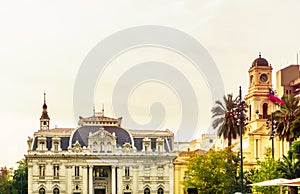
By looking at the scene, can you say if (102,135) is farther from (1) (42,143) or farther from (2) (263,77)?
(2) (263,77)

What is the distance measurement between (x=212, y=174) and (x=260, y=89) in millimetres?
38059

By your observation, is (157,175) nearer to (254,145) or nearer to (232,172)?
(254,145)

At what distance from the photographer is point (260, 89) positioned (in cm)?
10688

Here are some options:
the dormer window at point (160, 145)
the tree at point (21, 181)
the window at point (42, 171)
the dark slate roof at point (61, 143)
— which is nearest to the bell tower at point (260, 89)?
the dormer window at point (160, 145)

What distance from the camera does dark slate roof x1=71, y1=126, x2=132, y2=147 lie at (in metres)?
118

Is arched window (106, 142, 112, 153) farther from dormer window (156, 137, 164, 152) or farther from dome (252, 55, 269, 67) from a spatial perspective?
dome (252, 55, 269, 67)

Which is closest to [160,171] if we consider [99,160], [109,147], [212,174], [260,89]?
[109,147]

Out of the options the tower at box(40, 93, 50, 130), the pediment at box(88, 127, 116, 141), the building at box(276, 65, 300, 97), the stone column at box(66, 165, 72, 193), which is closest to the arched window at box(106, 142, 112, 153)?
the pediment at box(88, 127, 116, 141)

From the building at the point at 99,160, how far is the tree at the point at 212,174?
4351cm

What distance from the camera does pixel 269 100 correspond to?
105625mm

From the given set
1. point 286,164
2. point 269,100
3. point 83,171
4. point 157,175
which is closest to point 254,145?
point 269,100

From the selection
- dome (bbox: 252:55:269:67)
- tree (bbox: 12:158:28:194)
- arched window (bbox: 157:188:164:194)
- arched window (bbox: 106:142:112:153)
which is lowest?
arched window (bbox: 157:188:164:194)

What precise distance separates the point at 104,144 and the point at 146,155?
675 cm

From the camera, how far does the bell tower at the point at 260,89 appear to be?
106 meters
